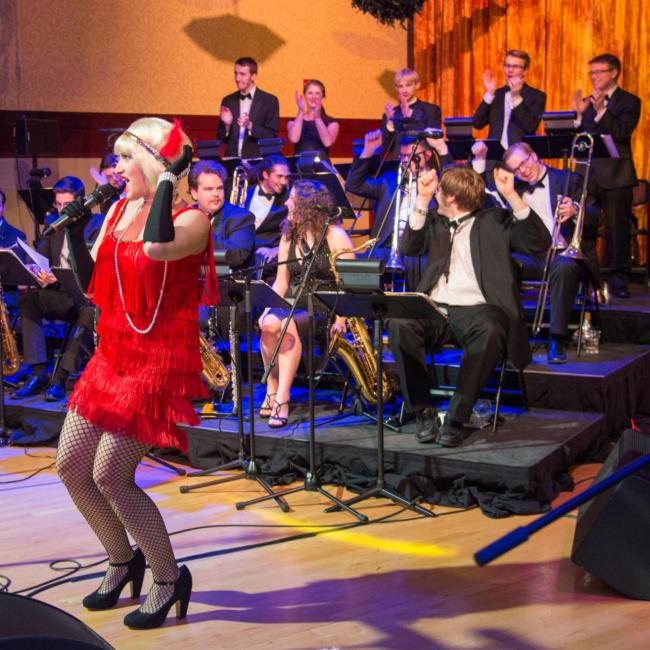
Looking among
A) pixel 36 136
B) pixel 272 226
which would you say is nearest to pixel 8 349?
pixel 272 226

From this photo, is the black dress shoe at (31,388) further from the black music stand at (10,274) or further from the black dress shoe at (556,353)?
the black dress shoe at (556,353)

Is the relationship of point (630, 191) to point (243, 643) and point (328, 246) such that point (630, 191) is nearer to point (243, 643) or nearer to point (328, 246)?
point (328, 246)

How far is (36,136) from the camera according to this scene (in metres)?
8.03

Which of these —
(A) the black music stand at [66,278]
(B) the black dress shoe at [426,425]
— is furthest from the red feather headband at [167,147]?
(B) the black dress shoe at [426,425]

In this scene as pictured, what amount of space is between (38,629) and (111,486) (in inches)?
59.0

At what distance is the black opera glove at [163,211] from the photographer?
289cm

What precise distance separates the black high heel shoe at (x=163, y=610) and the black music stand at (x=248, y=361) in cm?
126

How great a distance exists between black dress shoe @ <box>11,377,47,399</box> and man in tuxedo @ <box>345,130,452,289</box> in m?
2.34

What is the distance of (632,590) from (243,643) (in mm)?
1341

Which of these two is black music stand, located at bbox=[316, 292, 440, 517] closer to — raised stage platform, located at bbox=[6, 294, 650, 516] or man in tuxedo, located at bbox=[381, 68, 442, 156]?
raised stage platform, located at bbox=[6, 294, 650, 516]

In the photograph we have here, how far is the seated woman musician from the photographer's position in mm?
5348

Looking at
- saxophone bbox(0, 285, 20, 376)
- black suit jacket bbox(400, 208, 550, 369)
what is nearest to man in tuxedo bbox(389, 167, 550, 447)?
black suit jacket bbox(400, 208, 550, 369)

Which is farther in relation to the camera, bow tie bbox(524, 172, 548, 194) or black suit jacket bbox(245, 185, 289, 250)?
black suit jacket bbox(245, 185, 289, 250)

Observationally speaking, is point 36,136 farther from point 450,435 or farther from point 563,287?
point 450,435
